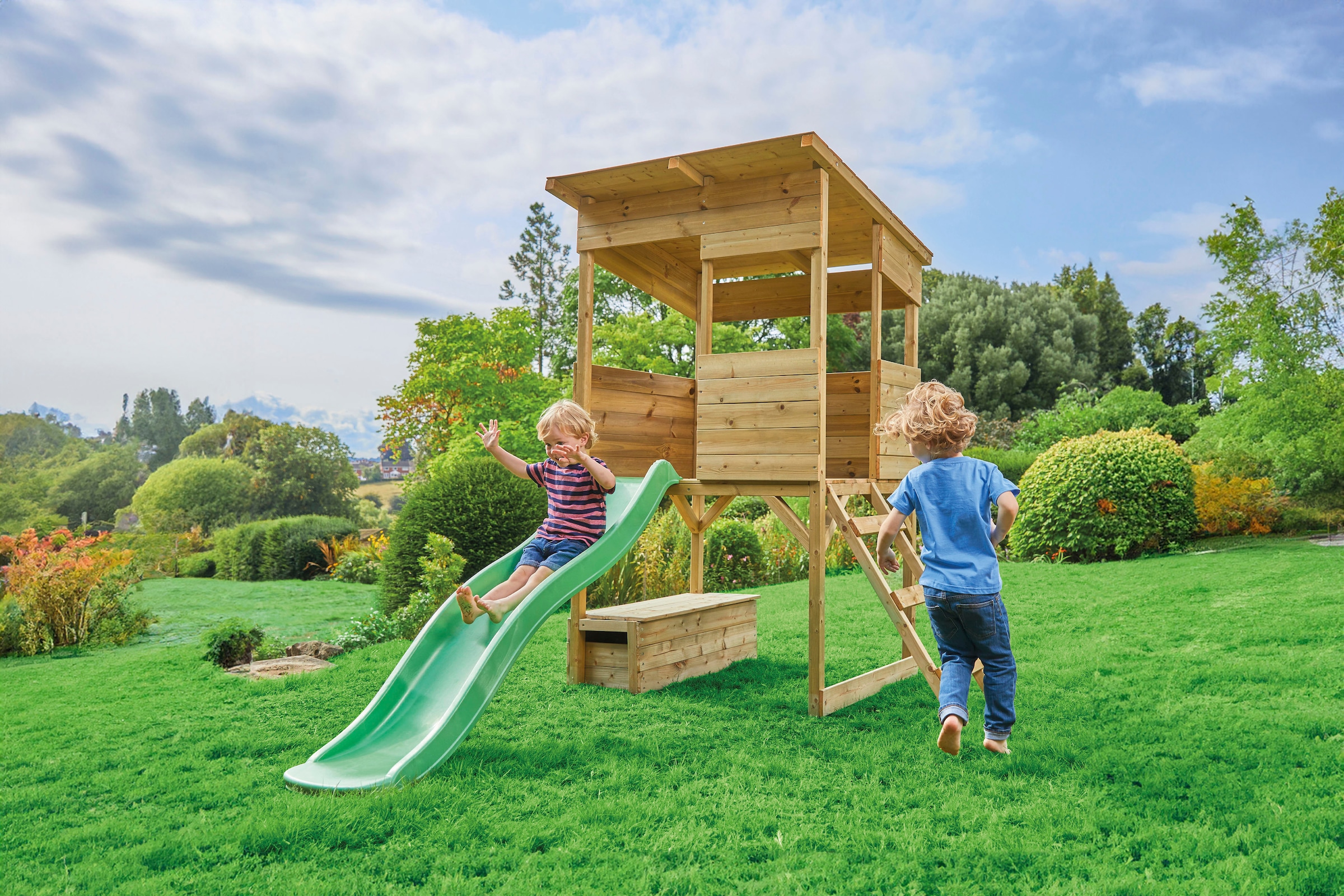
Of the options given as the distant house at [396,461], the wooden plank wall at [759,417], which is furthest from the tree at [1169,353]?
the wooden plank wall at [759,417]

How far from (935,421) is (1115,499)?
889cm

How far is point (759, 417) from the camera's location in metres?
5.84

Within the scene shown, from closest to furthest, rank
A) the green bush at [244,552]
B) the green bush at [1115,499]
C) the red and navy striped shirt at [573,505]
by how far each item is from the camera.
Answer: the red and navy striped shirt at [573,505]
the green bush at [1115,499]
the green bush at [244,552]

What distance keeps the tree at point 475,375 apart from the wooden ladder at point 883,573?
11985mm

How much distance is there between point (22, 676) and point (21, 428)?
22938mm

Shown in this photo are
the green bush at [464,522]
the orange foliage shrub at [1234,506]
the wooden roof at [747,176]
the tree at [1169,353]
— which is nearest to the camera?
the wooden roof at [747,176]

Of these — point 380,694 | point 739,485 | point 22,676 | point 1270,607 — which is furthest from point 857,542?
point 22,676

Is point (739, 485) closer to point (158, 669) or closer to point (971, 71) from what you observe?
point (158, 669)

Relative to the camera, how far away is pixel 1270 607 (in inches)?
288

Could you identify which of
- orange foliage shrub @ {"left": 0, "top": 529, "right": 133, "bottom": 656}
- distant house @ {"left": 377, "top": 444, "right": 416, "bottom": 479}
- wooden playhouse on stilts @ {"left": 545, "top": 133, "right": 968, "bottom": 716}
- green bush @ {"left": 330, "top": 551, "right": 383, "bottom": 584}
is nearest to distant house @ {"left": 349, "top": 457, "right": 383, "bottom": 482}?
distant house @ {"left": 377, "top": 444, "right": 416, "bottom": 479}

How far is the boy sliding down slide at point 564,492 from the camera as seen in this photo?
5.27 m

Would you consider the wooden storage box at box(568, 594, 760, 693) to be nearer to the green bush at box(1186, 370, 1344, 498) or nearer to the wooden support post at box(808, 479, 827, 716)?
the wooden support post at box(808, 479, 827, 716)

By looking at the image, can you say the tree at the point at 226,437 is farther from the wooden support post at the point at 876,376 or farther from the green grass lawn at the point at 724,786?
the wooden support post at the point at 876,376

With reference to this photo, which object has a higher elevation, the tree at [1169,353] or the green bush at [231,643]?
the tree at [1169,353]
